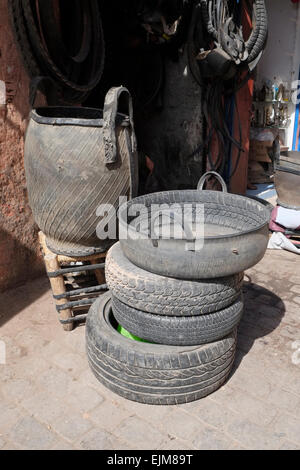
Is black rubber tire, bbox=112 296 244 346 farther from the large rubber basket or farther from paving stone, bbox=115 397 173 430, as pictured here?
the large rubber basket

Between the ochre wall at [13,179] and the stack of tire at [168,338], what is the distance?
4.38 feet

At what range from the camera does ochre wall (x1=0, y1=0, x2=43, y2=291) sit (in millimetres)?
2781

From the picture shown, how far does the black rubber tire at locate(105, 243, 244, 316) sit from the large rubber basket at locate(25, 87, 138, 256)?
1.91 feet

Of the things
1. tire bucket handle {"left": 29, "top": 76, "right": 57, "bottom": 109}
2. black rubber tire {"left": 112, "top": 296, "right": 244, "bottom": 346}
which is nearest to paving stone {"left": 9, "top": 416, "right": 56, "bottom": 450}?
black rubber tire {"left": 112, "top": 296, "right": 244, "bottom": 346}

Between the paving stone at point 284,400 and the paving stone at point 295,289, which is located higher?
the paving stone at point 284,400

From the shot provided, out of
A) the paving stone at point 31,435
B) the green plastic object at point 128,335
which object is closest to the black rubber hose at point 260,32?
the green plastic object at point 128,335

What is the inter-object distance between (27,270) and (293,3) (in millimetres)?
6796

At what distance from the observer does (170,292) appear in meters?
1.86

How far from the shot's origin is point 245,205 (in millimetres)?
2393

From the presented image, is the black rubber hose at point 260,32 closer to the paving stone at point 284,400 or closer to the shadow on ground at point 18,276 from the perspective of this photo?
the shadow on ground at point 18,276

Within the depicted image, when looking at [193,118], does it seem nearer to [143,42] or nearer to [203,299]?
[143,42]

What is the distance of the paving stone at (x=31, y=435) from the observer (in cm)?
174

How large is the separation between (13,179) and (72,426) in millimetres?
1887
